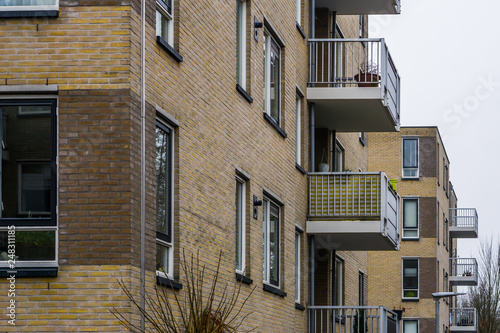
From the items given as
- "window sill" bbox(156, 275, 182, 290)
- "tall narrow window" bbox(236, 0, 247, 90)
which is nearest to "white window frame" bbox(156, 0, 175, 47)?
"window sill" bbox(156, 275, 182, 290)

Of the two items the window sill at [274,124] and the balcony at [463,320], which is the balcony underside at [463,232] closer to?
the balcony at [463,320]

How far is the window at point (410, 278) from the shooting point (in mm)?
50688

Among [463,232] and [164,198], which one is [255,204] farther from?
[463,232]

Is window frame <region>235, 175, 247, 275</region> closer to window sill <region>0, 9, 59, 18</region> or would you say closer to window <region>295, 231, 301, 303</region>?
window <region>295, 231, 301, 303</region>

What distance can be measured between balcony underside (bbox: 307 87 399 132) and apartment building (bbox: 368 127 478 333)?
25.3 m

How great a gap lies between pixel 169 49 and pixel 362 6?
13.3 metres

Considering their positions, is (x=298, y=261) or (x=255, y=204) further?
(x=298, y=261)

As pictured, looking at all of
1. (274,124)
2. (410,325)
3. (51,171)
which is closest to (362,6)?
(274,124)

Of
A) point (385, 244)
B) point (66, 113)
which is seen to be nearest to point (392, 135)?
point (385, 244)

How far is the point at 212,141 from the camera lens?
14.6 m

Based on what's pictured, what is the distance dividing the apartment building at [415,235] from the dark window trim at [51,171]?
3910cm

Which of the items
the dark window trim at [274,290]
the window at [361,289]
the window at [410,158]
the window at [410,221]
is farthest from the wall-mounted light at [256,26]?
the window at [410,158]

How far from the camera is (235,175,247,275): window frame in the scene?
54.4 ft

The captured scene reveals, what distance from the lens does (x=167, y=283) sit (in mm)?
12312
